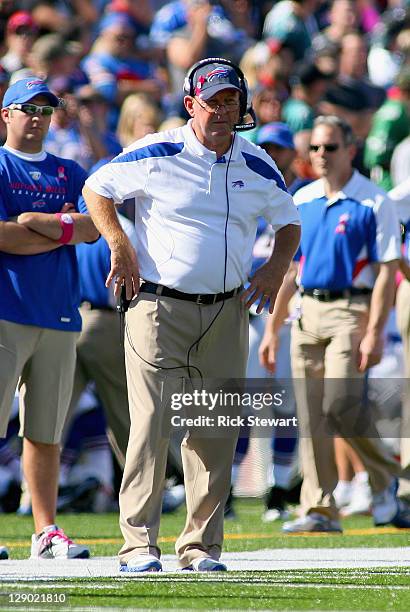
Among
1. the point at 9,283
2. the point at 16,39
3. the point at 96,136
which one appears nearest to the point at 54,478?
the point at 9,283

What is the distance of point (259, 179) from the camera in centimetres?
736

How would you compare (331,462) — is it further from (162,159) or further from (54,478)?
(162,159)

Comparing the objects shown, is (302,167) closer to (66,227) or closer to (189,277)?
(66,227)

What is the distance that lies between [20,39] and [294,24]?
348 centimetres

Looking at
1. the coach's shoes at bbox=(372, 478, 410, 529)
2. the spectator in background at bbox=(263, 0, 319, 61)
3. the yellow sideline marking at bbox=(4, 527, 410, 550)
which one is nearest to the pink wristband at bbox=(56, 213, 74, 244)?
the yellow sideline marking at bbox=(4, 527, 410, 550)

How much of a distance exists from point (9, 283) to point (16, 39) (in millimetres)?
7041

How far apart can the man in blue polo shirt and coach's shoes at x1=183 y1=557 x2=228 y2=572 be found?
2.46m

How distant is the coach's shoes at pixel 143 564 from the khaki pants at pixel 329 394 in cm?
283

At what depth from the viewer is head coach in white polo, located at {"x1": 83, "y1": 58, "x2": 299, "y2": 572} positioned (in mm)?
7168

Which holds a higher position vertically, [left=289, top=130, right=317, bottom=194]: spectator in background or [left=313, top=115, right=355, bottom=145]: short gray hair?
[left=313, top=115, right=355, bottom=145]: short gray hair

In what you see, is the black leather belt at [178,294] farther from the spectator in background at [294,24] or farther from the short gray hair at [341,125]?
the spectator in background at [294,24]

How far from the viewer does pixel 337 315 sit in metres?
9.73

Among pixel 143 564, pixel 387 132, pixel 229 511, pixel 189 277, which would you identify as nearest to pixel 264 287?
pixel 189 277

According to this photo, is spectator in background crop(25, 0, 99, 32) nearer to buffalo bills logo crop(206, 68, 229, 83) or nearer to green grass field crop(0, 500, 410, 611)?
green grass field crop(0, 500, 410, 611)
